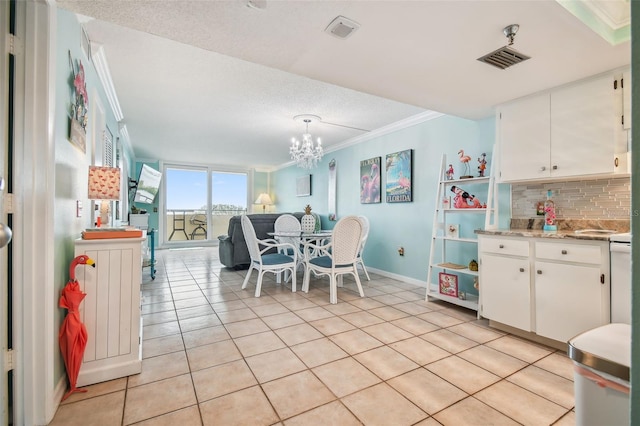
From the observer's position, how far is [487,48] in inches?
80.7

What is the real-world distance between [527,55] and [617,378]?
218 centimetres

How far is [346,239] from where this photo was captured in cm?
361

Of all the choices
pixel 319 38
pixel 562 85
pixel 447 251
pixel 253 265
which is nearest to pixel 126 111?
pixel 253 265

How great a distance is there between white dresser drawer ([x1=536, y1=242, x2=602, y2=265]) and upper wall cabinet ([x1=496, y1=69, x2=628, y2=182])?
0.65 metres

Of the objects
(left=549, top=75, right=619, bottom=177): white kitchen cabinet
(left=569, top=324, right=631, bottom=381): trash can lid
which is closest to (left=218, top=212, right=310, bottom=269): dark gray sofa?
(left=549, top=75, right=619, bottom=177): white kitchen cabinet

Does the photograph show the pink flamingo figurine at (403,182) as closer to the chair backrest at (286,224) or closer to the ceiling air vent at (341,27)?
the chair backrest at (286,224)

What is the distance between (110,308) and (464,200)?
3.48 m

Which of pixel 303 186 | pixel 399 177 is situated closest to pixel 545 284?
pixel 399 177

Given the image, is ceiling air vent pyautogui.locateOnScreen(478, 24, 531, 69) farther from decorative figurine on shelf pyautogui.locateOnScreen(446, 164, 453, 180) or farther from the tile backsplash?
decorative figurine on shelf pyautogui.locateOnScreen(446, 164, 453, 180)

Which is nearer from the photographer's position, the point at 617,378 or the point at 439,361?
the point at 617,378

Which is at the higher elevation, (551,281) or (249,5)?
(249,5)

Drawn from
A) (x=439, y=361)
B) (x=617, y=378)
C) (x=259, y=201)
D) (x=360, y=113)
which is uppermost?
(x=360, y=113)

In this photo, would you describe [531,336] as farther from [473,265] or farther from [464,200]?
[464,200]

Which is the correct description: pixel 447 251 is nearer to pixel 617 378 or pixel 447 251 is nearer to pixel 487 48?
pixel 487 48
